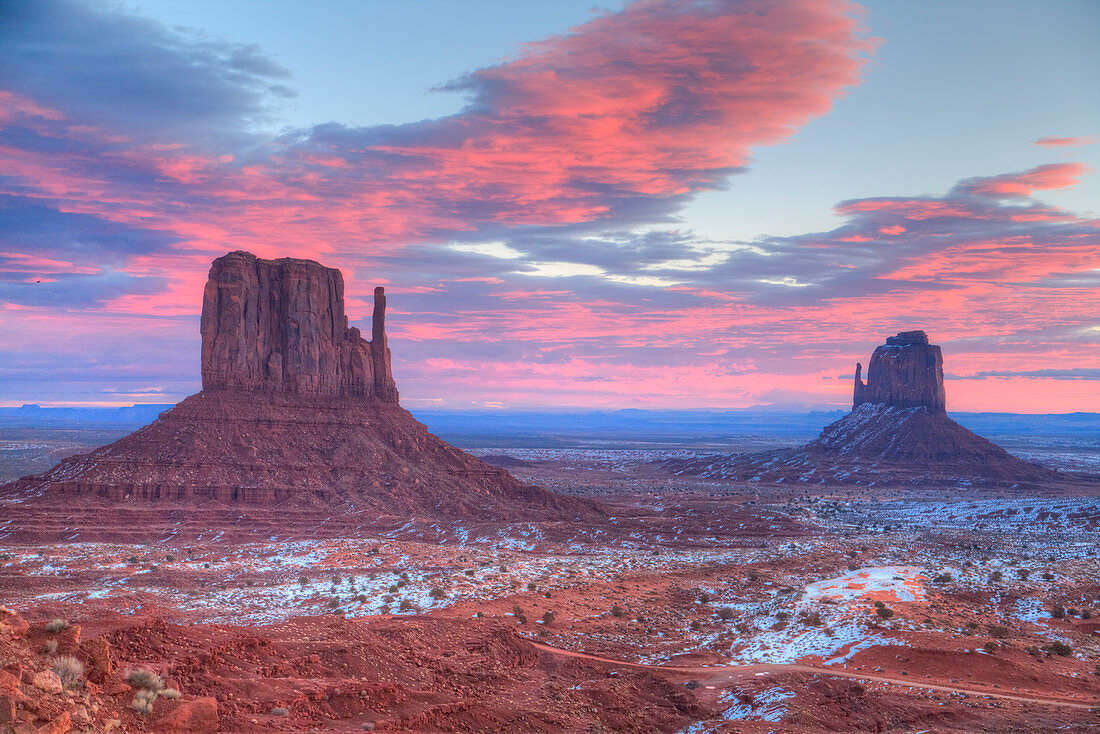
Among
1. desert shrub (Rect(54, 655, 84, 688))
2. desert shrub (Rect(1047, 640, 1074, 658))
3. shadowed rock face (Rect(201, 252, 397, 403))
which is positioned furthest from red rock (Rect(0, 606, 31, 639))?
shadowed rock face (Rect(201, 252, 397, 403))

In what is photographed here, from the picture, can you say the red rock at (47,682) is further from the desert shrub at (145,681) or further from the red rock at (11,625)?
the desert shrub at (145,681)

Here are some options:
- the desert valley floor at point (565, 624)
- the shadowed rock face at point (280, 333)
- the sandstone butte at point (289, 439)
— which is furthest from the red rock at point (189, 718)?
the shadowed rock face at point (280, 333)

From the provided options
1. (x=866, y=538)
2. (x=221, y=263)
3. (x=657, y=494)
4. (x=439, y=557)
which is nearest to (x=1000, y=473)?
(x=657, y=494)

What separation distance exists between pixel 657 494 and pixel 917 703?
231 feet

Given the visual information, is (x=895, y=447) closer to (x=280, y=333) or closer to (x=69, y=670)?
(x=280, y=333)

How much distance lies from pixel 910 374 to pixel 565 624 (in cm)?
12486

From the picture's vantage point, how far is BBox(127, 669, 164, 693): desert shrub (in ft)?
39.4

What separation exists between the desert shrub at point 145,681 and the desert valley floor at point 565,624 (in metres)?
0.30

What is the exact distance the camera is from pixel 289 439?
58500 millimetres

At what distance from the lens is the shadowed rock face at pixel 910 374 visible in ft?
435

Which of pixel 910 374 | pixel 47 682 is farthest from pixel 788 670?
pixel 910 374

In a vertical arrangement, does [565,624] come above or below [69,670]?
below

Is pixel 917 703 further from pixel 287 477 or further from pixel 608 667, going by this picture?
pixel 287 477

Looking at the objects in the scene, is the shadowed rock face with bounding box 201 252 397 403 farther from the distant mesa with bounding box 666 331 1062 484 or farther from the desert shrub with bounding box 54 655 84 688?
the distant mesa with bounding box 666 331 1062 484
